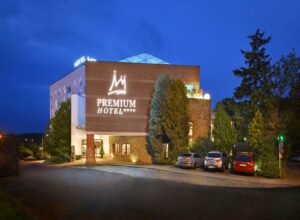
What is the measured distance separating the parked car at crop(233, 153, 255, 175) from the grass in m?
20.7

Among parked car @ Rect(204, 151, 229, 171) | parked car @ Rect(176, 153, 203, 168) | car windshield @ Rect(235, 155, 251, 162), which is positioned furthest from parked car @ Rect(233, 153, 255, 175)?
parked car @ Rect(176, 153, 203, 168)

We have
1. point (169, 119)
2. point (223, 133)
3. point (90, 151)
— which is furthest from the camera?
point (90, 151)

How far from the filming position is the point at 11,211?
11.6m

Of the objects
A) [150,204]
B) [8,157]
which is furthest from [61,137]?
[150,204]

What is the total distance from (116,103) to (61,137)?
1279 cm

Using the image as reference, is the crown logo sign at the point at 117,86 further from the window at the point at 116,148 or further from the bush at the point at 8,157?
the bush at the point at 8,157

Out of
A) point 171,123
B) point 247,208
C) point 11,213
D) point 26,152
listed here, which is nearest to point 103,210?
point 11,213

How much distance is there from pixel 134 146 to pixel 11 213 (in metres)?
33.7

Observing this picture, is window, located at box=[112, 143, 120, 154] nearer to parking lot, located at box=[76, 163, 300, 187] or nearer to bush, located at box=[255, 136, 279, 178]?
parking lot, located at box=[76, 163, 300, 187]

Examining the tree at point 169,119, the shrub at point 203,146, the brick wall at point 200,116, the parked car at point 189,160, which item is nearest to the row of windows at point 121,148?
the tree at point 169,119

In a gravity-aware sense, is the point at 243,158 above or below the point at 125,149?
above

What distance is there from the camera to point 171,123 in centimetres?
4003

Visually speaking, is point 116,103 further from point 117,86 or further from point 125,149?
point 125,149

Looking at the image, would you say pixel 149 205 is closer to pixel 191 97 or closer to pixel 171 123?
pixel 171 123
